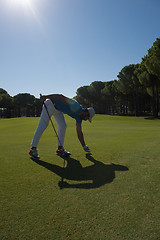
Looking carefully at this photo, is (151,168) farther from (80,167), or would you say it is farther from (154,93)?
(154,93)

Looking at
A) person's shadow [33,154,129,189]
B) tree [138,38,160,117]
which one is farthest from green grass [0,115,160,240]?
tree [138,38,160,117]

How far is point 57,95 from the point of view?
4699mm

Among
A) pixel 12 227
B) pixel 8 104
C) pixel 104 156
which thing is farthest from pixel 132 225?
pixel 8 104

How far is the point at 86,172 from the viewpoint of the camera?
3191 millimetres

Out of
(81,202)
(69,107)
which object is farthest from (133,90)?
(81,202)

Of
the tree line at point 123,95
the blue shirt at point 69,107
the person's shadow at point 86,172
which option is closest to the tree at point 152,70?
the tree line at point 123,95

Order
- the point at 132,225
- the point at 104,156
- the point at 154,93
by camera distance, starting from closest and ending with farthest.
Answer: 1. the point at 132,225
2. the point at 104,156
3. the point at 154,93

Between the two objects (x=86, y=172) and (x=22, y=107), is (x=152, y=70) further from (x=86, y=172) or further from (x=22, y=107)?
(x=22, y=107)

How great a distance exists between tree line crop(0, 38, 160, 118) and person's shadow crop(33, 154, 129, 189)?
29.6m

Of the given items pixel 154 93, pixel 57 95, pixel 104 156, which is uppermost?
pixel 154 93

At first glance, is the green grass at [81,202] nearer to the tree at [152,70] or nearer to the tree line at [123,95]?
the tree at [152,70]

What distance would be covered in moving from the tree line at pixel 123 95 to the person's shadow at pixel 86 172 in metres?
29.6

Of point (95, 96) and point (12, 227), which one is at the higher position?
point (95, 96)

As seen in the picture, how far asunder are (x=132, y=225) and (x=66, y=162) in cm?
244
